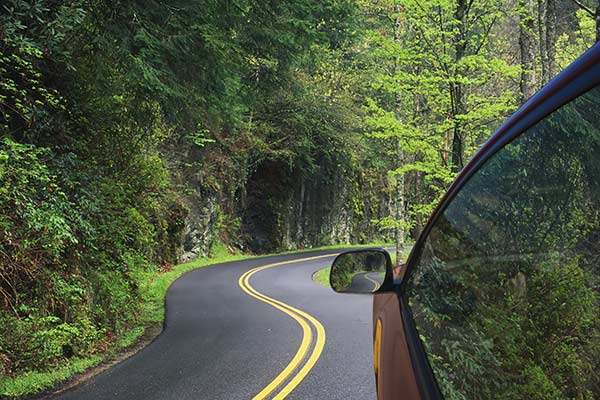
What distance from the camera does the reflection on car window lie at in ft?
3.09

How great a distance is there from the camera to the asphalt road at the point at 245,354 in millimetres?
5484

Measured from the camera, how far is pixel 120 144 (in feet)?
32.2

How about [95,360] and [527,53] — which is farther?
[527,53]

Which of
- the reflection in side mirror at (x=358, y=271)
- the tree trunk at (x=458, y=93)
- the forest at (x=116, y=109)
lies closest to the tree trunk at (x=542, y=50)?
the forest at (x=116, y=109)

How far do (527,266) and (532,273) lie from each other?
0.08 ft

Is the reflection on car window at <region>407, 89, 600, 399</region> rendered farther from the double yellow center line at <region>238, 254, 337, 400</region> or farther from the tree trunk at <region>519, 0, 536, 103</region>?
the tree trunk at <region>519, 0, 536, 103</region>

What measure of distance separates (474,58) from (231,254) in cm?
2047

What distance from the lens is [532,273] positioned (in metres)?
1.14

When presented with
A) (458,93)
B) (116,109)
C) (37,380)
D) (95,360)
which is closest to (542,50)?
(458,93)

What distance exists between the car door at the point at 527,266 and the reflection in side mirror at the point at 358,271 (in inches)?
43.2

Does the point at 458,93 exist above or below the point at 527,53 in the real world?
below

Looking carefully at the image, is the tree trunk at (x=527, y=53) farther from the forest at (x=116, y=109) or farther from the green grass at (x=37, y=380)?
the green grass at (x=37, y=380)

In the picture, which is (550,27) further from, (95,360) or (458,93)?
(95,360)

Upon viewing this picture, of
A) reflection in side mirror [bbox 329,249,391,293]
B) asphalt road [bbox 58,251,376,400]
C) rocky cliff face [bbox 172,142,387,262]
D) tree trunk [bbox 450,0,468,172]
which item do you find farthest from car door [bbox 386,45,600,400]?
rocky cliff face [bbox 172,142,387,262]
